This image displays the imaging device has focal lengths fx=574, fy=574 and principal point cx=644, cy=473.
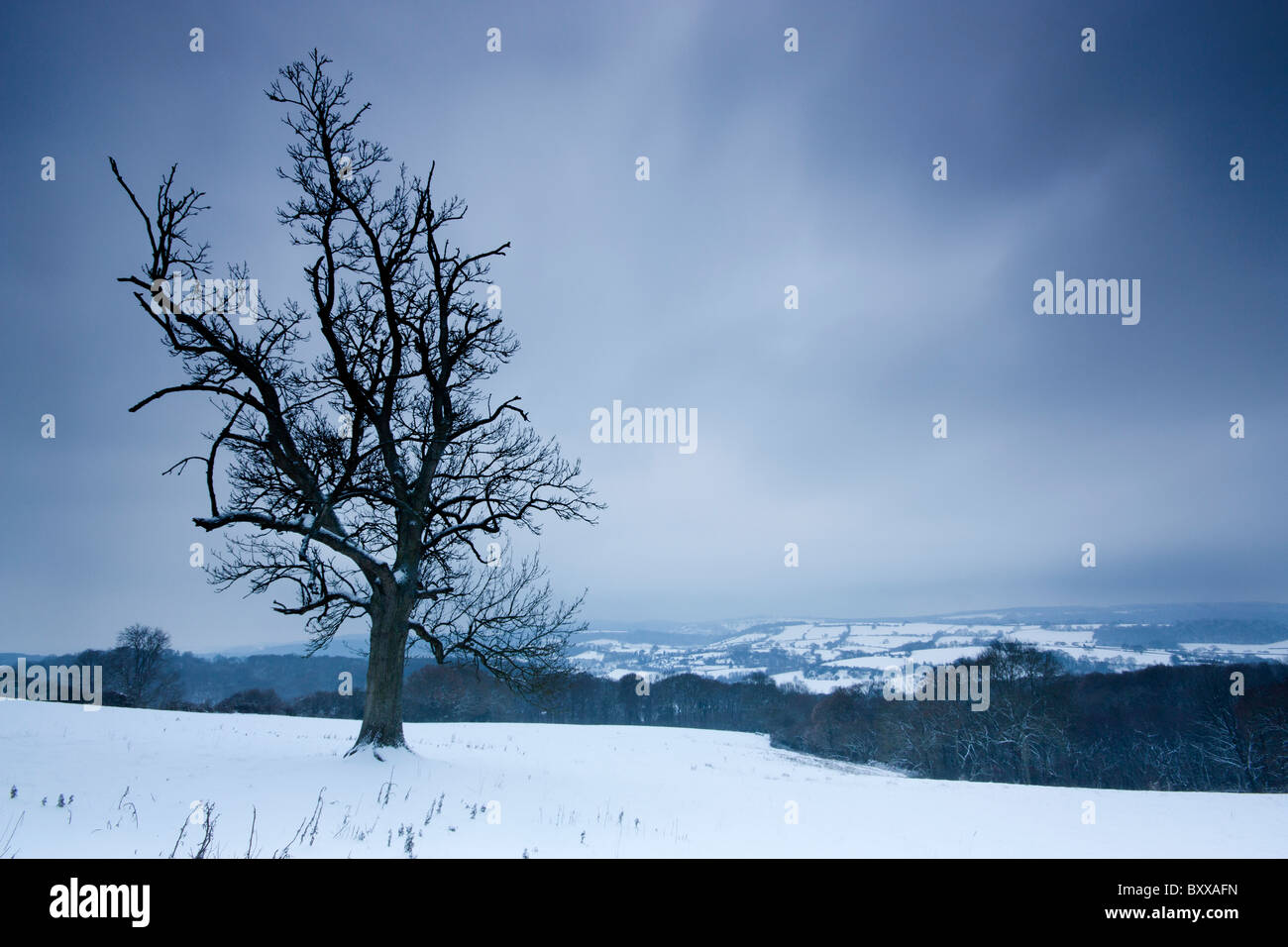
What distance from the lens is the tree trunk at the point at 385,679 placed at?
443 inches

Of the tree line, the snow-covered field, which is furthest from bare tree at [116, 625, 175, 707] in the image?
the snow-covered field

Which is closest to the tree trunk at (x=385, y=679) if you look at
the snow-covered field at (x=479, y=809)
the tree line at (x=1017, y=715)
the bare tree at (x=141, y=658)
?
the snow-covered field at (x=479, y=809)

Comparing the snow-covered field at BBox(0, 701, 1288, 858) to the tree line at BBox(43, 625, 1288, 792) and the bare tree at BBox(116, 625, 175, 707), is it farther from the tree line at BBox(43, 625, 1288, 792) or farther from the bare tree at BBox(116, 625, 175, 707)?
the bare tree at BBox(116, 625, 175, 707)

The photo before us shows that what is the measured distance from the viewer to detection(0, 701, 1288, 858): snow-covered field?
6.58m

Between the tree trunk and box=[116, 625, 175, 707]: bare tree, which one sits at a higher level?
the tree trunk

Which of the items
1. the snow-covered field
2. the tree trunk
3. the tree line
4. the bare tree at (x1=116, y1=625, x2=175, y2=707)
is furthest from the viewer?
the bare tree at (x1=116, y1=625, x2=175, y2=707)

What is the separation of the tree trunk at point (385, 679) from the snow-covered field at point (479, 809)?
58 cm

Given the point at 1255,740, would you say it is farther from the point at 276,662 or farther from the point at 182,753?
the point at 276,662

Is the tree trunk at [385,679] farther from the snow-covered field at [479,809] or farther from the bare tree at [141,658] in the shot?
the bare tree at [141,658]

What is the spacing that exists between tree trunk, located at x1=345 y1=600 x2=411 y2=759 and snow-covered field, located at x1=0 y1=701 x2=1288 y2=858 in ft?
1.89

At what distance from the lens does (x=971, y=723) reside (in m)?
54.2

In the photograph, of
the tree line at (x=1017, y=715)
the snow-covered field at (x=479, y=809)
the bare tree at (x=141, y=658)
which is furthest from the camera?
the bare tree at (x=141, y=658)

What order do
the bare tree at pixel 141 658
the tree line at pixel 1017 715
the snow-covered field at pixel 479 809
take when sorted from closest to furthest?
the snow-covered field at pixel 479 809, the tree line at pixel 1017 715, the bare tree at pixel 141 658

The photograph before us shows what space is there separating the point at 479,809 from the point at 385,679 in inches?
152
